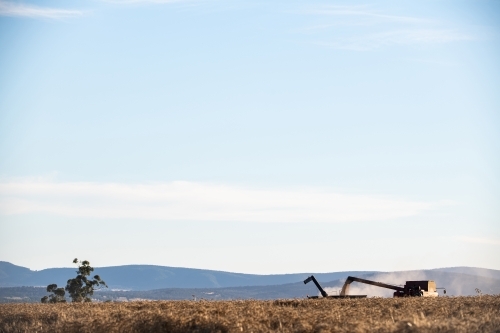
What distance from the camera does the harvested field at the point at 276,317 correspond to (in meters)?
27.0

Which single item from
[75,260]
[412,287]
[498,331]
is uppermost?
[75,260]

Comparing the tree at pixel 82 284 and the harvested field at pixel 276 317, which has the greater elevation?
the tree at pixel 82 284

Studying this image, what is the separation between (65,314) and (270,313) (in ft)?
33.7

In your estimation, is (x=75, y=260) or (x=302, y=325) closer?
(x=302, y=325)

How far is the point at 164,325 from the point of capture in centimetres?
3234

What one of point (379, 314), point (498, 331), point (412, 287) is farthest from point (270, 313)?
point (412, 287)

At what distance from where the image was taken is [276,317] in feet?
103

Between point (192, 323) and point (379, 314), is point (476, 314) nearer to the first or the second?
point (379, 314)

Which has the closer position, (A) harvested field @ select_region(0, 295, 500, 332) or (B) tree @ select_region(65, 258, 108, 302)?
(A) harvested field @ select_region(0, 295, 500, 332)

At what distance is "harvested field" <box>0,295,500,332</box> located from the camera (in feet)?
88.5

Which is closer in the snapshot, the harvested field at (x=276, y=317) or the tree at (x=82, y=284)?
the harvested field at (x=276, y=317)

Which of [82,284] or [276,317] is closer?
[276,317]

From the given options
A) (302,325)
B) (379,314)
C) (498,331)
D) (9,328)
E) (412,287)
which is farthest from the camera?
(412,287)

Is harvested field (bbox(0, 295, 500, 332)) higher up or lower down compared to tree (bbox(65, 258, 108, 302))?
lower down
